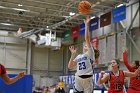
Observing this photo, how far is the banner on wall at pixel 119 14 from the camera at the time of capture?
12156mm

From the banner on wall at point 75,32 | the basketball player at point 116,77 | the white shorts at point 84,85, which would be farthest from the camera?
the banner on wall at point 75,32

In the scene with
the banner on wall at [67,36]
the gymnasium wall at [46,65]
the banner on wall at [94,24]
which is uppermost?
the banner on wall at [94,24]

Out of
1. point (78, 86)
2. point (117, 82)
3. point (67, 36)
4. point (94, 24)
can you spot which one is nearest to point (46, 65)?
point (67, 36)

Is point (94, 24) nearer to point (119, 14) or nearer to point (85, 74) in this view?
point (119, 14)

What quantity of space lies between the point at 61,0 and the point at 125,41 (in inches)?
142

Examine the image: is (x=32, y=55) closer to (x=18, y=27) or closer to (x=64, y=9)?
(x=18, y=27)

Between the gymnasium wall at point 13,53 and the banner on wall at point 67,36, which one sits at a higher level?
the banner on wall at point 67,36

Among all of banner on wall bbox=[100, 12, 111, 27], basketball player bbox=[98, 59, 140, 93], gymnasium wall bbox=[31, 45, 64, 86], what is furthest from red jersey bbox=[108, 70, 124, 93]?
gymnasium wall bbox=[31, 45, 64, 86]

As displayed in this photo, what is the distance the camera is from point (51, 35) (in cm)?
1767

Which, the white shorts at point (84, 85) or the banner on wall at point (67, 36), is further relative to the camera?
the banner on wall at point (67, 36)

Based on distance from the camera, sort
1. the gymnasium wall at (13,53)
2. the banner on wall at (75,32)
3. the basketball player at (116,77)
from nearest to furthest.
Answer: the basketball player at (116,77) < the banner on wall at (75,32) < the gymnasium wall at (13,53)

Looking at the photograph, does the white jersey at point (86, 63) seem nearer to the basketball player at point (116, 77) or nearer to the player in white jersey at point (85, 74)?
the player in white jersey at point (85, 74)

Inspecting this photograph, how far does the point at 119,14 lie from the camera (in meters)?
12.4

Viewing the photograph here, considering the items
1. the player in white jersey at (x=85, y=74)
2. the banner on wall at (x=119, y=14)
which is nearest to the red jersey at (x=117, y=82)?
the player in white jersey at (x=85, y=74)
